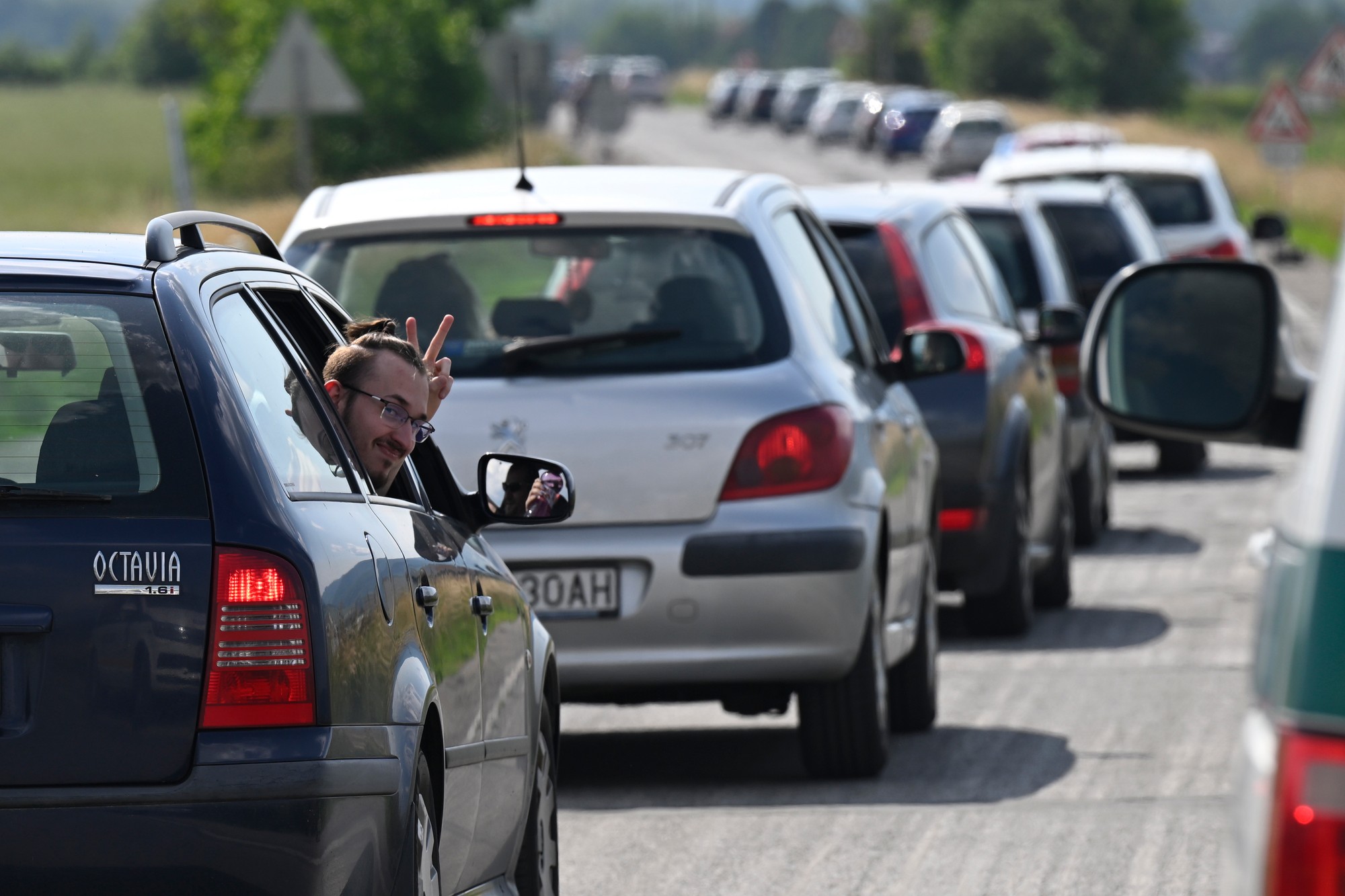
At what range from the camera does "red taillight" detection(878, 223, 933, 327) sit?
1110cm

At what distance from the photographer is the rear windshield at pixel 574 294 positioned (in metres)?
7.90

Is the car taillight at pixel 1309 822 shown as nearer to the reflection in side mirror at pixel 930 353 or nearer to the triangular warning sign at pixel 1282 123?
the reflection in side mirror at pixel 930 353

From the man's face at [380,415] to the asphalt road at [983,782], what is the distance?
1.92 metres

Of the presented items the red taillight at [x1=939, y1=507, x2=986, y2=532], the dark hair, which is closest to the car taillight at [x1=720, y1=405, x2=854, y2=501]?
the dark hair

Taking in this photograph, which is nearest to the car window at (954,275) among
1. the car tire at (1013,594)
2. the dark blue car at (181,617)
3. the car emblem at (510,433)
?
the car tire at (1013,594)

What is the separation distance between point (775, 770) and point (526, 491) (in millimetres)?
3086

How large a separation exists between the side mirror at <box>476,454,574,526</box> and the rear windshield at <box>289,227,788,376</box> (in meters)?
2.19

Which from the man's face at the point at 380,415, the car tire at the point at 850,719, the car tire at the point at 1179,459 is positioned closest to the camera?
the man's face at the point at 380,415

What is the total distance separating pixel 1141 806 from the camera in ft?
25.2

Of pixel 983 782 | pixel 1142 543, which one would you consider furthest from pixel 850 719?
pixel 1142 543

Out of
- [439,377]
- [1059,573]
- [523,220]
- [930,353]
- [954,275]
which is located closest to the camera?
[439,377]

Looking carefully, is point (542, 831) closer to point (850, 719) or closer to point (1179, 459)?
point (850, 719)

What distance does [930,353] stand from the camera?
927 centimetres

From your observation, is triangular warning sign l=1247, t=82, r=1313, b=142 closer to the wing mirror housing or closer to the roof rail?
the roof rail
